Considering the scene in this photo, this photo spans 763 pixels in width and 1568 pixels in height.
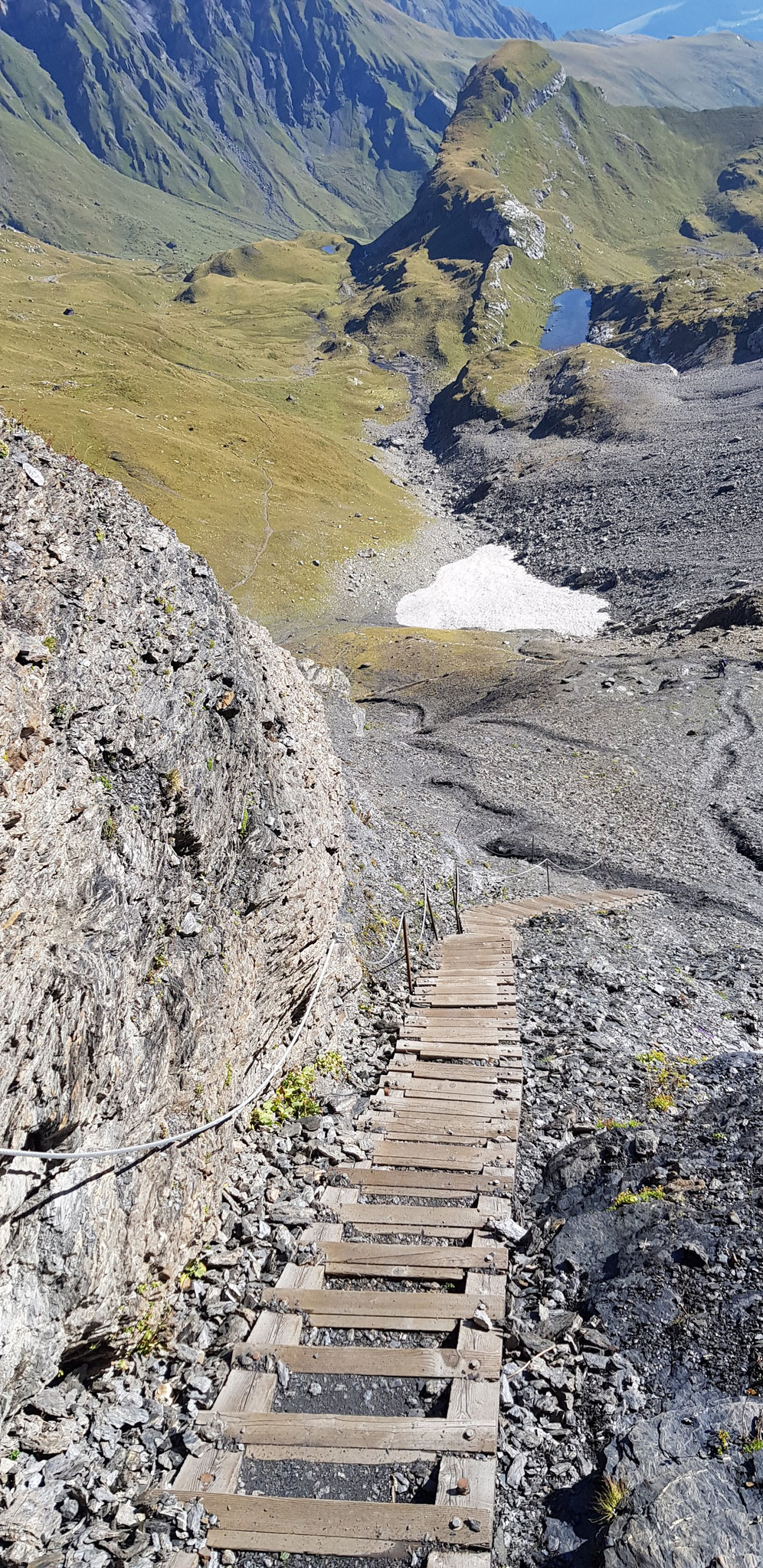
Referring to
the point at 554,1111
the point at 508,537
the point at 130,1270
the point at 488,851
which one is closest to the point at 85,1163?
the point at 130,1270

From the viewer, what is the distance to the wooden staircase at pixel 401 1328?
7250 mm

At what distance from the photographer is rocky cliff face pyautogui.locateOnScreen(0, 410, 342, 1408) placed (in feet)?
26.8

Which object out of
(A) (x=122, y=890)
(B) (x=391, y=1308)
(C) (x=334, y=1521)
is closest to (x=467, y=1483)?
(C) (x=334, y=1521)

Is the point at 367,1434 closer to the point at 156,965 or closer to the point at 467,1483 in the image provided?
the point at 467,1483

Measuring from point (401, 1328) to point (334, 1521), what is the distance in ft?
7.24

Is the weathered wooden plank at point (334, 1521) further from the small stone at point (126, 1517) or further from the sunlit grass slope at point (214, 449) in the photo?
the sunlit grass slope at point (214, 449)

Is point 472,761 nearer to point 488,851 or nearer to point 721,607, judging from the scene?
point 488,851

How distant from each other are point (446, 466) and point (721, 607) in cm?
7602

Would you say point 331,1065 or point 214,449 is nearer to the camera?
point 331,1065

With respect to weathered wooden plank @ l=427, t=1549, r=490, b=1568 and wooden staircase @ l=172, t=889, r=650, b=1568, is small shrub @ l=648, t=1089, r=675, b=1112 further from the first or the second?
weathered wooden plank @ l=427, t=1549, r=490, b=1568

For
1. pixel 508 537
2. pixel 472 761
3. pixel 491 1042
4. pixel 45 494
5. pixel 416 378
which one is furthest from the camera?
pixel 416 378

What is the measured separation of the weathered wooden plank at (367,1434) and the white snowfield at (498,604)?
6301cm

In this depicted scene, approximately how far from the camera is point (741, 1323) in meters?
8.62

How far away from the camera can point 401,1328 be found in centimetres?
937
